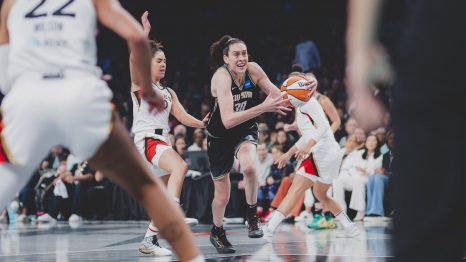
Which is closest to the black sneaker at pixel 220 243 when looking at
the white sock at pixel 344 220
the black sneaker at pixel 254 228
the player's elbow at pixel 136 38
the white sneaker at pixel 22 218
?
the black sneaker at pixel 254 228

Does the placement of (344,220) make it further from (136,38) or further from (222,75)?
(136,38)

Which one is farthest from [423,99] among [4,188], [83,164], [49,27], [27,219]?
[27,219]

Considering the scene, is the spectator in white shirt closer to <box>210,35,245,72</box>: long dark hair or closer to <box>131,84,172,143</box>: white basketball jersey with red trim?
<box>210,35,245,72</box>: long dark hair

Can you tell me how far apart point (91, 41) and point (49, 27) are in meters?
0.19

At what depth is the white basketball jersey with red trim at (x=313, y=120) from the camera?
7.66 metres

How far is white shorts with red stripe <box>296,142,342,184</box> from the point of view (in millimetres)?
7746

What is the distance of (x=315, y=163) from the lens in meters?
7.79

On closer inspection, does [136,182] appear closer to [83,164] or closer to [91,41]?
[91,41]

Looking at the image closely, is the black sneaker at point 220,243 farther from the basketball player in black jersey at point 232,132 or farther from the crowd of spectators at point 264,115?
the crowd of spectators at point 264,115

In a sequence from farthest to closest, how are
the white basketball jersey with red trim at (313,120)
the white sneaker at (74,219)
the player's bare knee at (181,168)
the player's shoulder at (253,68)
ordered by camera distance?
1. the white sneaker at (74,219)
2. the white basketball jersey with red trim at (313,120)
3. the player's shoulder at (253,68)
4. the player's bare knee at (181,168)

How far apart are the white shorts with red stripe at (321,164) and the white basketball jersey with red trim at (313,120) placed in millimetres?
113

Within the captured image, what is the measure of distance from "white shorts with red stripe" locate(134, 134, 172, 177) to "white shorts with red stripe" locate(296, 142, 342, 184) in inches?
73.9

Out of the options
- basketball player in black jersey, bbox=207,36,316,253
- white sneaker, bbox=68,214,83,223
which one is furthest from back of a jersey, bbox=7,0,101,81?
white sneaker, bbox=68,214,83,223

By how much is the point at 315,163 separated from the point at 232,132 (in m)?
1.67
